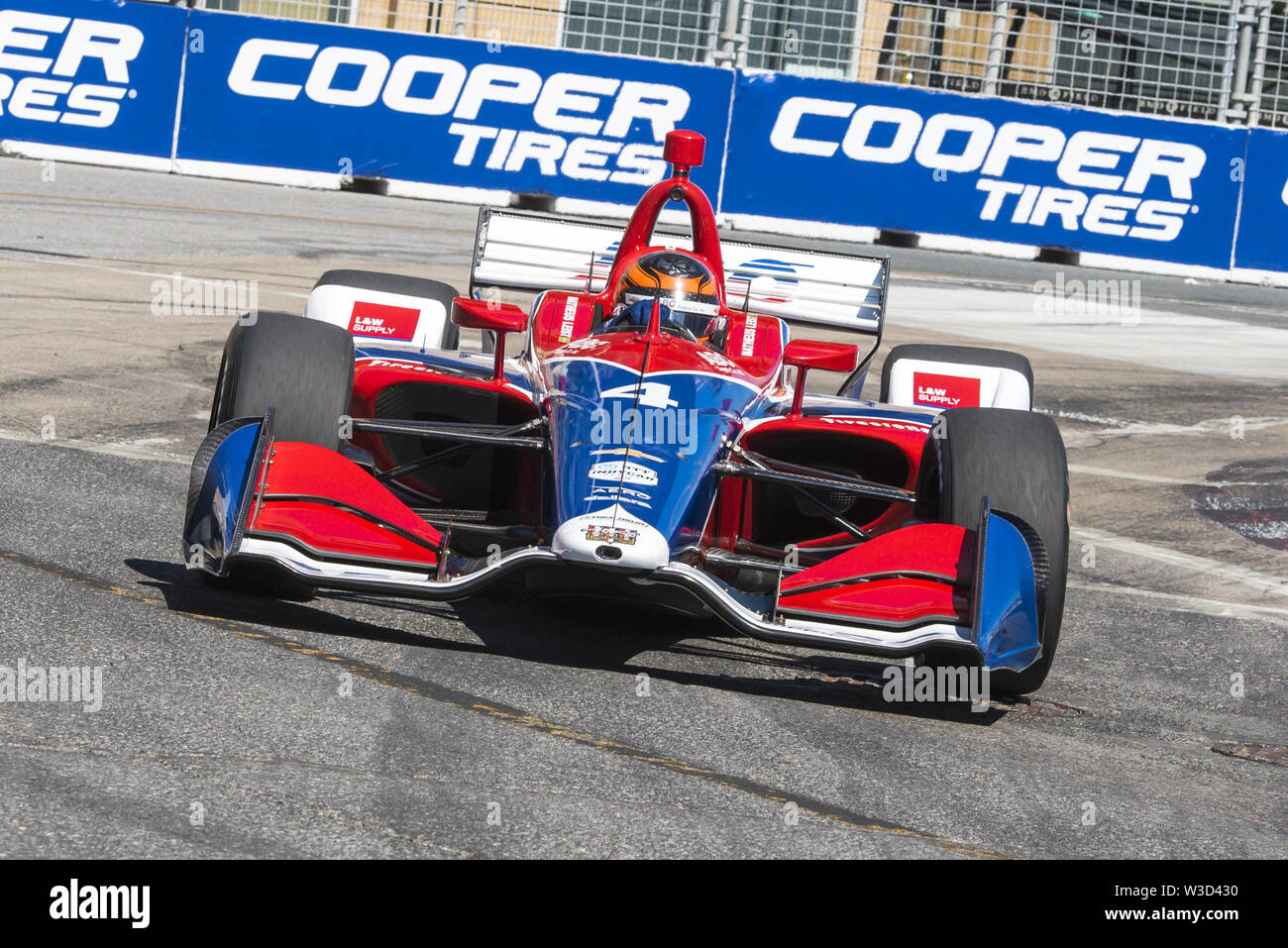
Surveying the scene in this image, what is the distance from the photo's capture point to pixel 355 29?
695 inches

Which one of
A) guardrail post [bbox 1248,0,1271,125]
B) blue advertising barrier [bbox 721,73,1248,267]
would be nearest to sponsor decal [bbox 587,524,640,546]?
blue advertising barrier [bbox 721,73,1248,267]

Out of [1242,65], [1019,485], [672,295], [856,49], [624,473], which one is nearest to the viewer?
[624,473]

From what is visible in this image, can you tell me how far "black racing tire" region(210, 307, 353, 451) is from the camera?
19.6ft

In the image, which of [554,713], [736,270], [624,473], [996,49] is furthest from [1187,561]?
[996,49]

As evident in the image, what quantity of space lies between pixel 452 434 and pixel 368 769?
1790 millimetres

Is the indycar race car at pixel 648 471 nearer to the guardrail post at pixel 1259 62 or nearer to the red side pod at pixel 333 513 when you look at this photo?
the red side pod at pixel 333 513

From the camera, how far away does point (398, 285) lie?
8.13 m

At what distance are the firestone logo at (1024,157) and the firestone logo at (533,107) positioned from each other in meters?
1.31

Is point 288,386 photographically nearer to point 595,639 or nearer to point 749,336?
point 595,639

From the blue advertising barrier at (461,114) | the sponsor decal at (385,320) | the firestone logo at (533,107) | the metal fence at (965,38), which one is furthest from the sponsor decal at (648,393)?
the metal fence at (965,38)

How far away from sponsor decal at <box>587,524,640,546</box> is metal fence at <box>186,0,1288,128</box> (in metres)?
13.6

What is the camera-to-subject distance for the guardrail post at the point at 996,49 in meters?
18.3

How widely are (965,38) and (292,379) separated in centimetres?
1399

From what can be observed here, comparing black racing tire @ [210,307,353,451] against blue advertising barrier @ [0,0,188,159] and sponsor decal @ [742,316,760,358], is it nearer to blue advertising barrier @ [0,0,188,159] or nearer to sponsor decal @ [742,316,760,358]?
sponsor decal @ [742,316,760,358]
